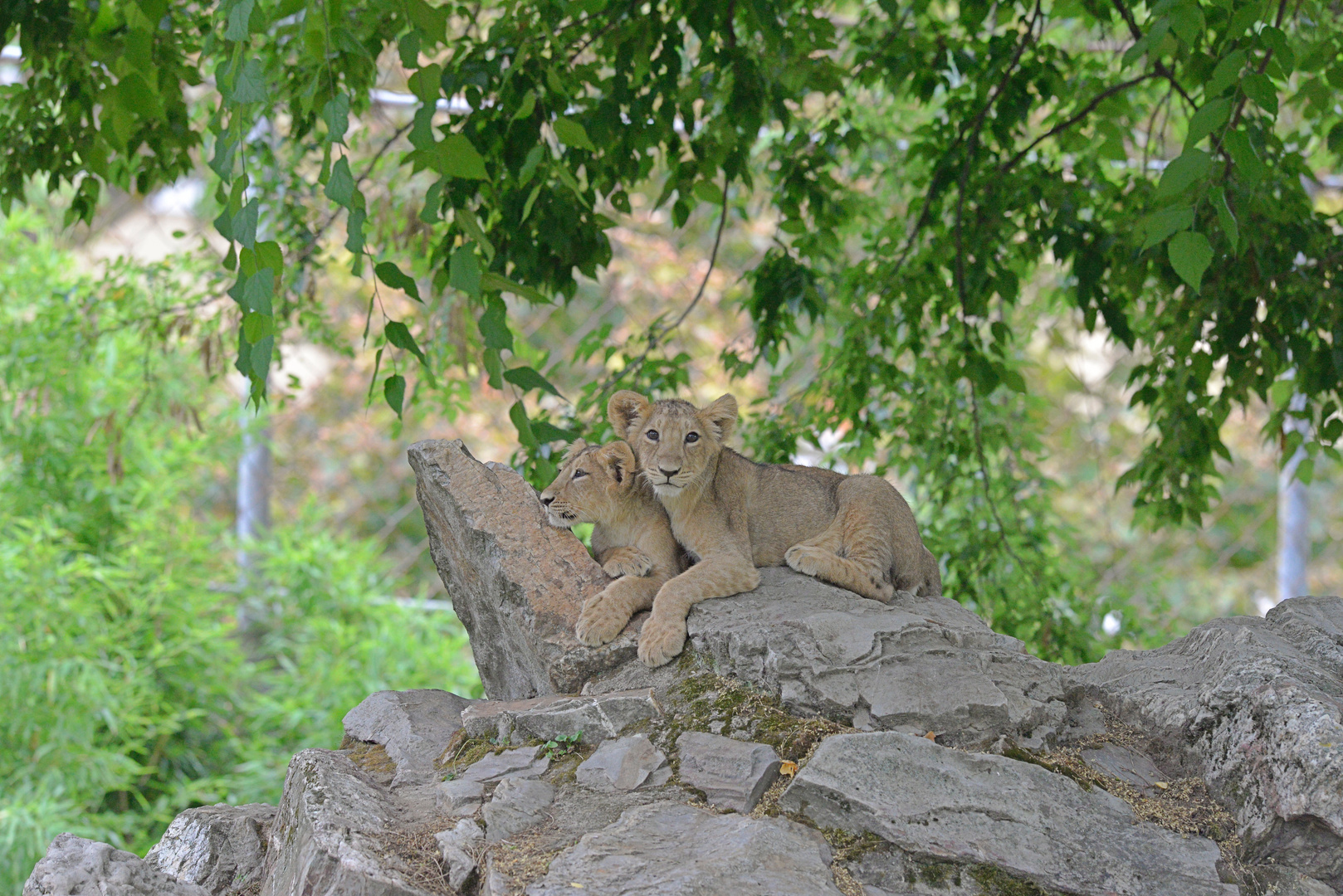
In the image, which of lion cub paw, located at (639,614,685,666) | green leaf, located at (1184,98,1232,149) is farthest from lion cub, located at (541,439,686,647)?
green leaf, located at (1184,98,1232,149)

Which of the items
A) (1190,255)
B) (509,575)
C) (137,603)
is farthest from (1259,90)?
(137,603)

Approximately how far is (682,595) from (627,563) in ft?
1.29

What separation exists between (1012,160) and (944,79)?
52cm

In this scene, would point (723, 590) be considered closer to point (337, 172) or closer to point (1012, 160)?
point (337, 172)

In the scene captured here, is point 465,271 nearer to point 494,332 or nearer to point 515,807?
point 494,332

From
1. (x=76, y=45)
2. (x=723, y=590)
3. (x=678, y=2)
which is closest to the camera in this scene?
(x=723, y=590)

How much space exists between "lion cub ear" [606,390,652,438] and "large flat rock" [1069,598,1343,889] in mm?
1785

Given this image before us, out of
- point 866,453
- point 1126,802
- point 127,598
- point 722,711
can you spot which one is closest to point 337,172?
point 722,711

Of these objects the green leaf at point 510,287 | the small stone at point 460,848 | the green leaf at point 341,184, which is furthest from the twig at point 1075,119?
the small stone at point 460,848

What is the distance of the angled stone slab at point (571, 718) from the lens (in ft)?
12.0

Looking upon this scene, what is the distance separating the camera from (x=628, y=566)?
14.1ft

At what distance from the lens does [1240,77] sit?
10.2ft

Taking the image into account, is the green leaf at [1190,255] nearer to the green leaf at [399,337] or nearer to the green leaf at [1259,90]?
the green leaf at [1259,90]

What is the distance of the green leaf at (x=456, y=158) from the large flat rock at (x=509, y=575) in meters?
1.59
